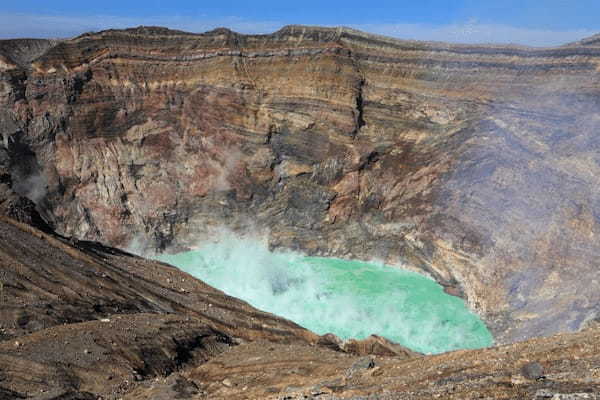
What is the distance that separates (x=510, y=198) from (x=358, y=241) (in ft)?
31.6

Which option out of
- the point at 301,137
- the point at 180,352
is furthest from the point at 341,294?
the point at 180,352

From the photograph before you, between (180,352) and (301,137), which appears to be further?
(301,137)

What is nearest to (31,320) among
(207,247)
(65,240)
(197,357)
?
(197,357)

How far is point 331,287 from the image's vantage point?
102 ft

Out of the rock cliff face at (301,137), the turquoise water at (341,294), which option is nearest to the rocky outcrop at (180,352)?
the turquoise water at (341,294)

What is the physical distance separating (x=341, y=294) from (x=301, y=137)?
11381 millimetres

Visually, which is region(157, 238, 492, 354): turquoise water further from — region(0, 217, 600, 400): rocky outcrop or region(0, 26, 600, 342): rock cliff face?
region(0, 217, 600, 400): rocky outcrop

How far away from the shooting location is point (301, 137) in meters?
36.6

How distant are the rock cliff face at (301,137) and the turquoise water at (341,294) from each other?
3.96 feet

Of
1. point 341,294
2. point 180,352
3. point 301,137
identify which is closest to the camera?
point 180,352

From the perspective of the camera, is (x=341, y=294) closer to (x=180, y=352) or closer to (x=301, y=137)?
(x=301, y=137)

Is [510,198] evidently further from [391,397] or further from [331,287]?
[391,397]

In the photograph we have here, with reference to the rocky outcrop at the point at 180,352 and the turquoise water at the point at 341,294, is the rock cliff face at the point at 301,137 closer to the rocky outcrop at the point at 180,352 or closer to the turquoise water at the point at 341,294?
the turquoise water at the point at 341,294

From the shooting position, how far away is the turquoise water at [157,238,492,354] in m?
26.4
